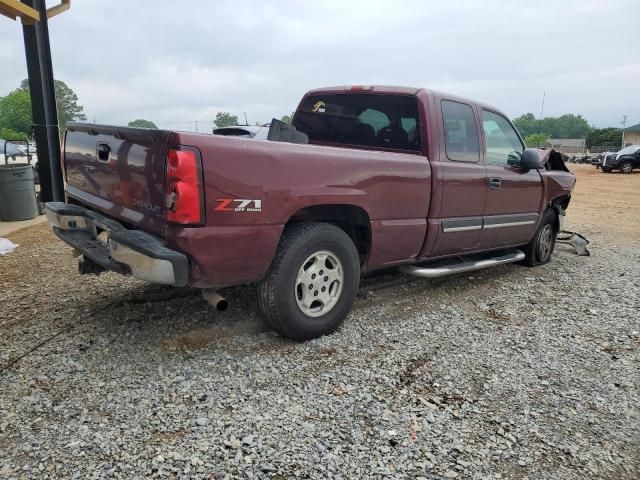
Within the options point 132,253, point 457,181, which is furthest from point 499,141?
point 132,253

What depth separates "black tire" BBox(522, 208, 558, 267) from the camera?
5.98 metres

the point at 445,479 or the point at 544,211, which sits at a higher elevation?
the point at 544,211

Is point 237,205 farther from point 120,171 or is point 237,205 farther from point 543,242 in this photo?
point 543,242

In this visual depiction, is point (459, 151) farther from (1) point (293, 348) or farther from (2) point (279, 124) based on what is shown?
(1) point (293, 348)

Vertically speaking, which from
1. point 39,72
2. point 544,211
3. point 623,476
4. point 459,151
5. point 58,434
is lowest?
point 623,476

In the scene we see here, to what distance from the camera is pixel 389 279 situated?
5129 mm

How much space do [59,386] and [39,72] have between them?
19.0 feet

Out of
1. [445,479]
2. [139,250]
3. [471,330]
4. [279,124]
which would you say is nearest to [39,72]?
[279,124]

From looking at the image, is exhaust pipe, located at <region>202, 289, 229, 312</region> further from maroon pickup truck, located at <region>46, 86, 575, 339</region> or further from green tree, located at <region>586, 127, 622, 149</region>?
→ green tree, located at <region>586, 127, 622, 149</region>

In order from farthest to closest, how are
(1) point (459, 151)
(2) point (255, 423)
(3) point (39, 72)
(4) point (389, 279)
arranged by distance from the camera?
(3) point (39, 72)
(4) point (389, 279)
(1) point (459, 151)
(2) point (255, 423)

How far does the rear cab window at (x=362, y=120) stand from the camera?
4.31 m

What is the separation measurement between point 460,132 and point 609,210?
973 cm

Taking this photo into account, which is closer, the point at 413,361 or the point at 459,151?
the point at 413,361

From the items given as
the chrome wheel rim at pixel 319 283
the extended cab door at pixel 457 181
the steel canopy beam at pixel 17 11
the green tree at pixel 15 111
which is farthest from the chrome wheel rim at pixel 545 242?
the green tree at pixel 15 111
